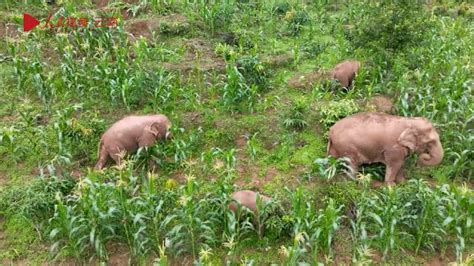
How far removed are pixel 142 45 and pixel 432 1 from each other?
9941mm

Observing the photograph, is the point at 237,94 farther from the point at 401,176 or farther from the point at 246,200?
the point at 401,176

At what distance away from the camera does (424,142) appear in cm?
668

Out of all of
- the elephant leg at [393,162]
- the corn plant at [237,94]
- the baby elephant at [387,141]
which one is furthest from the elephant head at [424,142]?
the corn plant at [237,94]

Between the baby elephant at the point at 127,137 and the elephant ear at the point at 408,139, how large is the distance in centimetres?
377

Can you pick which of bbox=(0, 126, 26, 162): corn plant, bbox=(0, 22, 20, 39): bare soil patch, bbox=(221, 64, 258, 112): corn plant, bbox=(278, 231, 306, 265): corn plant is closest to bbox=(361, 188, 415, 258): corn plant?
bbox=(278, 231, 306, 265): corn plant

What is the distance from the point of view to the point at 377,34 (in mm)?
8594

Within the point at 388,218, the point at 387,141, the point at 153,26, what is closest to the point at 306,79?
the point at 387,141

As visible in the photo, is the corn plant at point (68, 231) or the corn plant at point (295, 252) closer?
the corn plant at point (295, 252)

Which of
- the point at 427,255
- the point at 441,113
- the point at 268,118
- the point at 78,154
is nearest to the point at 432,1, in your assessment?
the point at 441,113

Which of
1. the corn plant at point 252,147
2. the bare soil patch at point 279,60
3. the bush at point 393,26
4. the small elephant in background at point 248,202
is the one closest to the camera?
the small elephant in background at point 248,202

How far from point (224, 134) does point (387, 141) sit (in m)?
2.73

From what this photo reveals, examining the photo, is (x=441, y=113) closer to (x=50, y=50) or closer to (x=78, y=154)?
(x=78, y=154)

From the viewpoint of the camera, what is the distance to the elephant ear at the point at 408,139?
6.66m

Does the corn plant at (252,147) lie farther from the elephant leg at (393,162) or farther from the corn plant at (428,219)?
the corn plant at (428,219)
